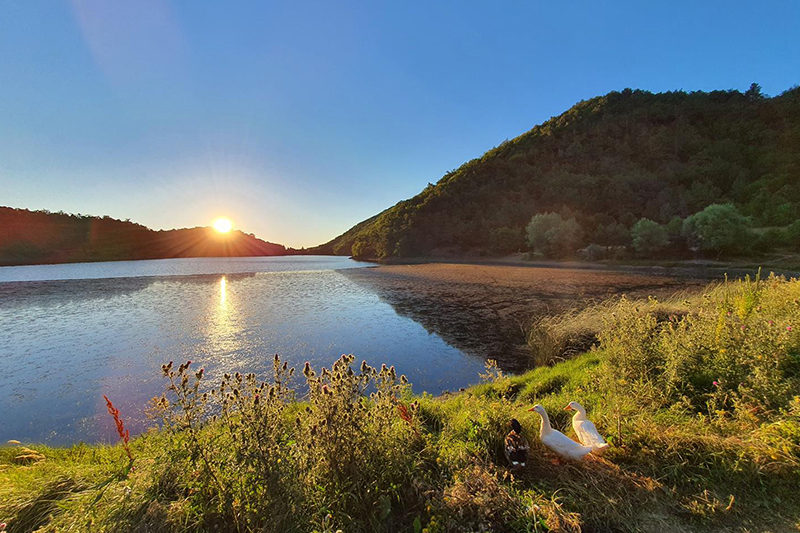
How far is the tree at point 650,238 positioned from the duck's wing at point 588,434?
52.0 metres

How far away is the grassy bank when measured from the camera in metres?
2.47

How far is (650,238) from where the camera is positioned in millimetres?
43750

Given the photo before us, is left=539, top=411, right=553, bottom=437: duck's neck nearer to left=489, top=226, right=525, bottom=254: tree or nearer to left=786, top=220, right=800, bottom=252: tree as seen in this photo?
left=786, top=220, right=800, bottom=252: tree

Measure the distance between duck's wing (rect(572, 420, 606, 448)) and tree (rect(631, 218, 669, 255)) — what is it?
52.0 m

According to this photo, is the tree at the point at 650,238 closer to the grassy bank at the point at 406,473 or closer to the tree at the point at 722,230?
the tree at the point at 722,230

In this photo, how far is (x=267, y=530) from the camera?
2.28 m

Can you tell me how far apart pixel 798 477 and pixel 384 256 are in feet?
280

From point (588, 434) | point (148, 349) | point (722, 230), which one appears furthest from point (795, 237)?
point (148, 349)

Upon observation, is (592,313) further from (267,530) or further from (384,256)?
(384,256)

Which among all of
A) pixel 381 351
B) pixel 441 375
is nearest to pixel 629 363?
pixel 441 375

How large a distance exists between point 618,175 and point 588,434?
97.5 metres

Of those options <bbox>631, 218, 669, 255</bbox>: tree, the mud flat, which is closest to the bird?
the mud flat

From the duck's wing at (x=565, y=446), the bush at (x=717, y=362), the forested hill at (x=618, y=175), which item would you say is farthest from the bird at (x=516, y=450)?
the forested hill at (x=618, y=175)

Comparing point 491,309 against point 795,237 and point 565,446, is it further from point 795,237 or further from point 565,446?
point 795,237
